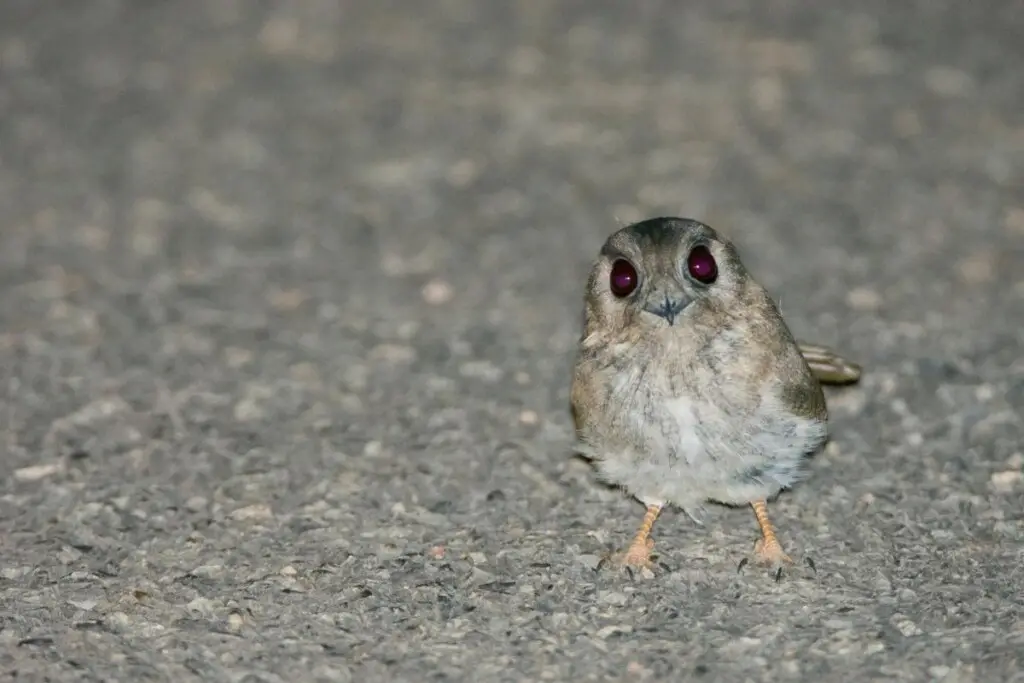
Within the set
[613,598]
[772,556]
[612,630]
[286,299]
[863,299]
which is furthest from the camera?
[286,299]

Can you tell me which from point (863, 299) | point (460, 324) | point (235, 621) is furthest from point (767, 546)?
point (460, 324)

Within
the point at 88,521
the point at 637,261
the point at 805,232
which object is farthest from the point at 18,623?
the point at 805,232

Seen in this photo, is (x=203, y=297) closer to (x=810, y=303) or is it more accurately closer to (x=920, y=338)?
(x=810, y=303)

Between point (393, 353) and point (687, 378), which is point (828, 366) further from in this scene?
point (393, 353)

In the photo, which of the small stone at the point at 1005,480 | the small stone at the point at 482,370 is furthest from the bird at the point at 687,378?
the small stone at the point at 482,370

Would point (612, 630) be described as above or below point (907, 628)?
below

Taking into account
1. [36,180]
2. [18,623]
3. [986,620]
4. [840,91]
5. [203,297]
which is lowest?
[18,623]

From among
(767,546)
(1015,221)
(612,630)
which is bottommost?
(612,630)
